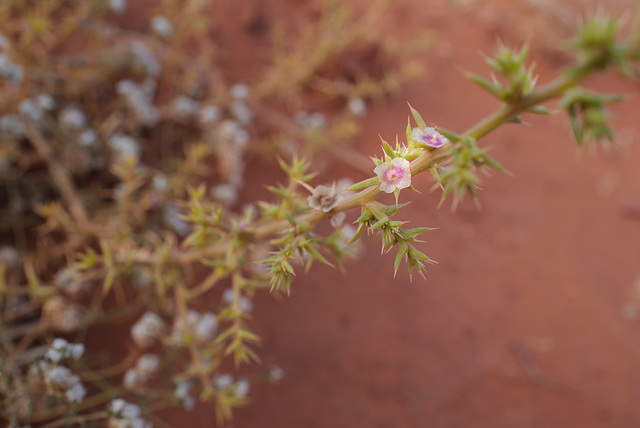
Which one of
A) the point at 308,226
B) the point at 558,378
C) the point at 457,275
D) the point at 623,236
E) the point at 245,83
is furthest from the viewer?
the point at 623,236

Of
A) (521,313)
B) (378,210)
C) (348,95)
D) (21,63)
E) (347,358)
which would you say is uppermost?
(348,95)

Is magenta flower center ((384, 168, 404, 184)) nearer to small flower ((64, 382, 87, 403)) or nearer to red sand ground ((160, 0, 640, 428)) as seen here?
small flower ((64, 382, 87, 403))

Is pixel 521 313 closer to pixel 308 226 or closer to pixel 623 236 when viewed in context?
pixel 623 236

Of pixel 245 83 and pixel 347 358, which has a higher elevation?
pixel 245 83

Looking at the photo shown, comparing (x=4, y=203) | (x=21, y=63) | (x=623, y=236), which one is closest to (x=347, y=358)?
(x=4, y=203)

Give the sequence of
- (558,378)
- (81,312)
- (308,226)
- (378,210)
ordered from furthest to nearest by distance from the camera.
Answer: (558,378), (81,312), (308,226), (378,210)

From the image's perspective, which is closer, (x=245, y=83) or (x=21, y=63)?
(x=21, y=63)

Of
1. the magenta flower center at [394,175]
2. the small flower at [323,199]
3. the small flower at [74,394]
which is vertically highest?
the small flower at [323,199]

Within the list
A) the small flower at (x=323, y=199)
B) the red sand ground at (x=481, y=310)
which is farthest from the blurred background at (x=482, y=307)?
the small flower at (x=323, y=199)

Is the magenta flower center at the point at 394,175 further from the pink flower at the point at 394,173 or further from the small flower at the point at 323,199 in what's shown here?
the small flower at the point at 323,199
